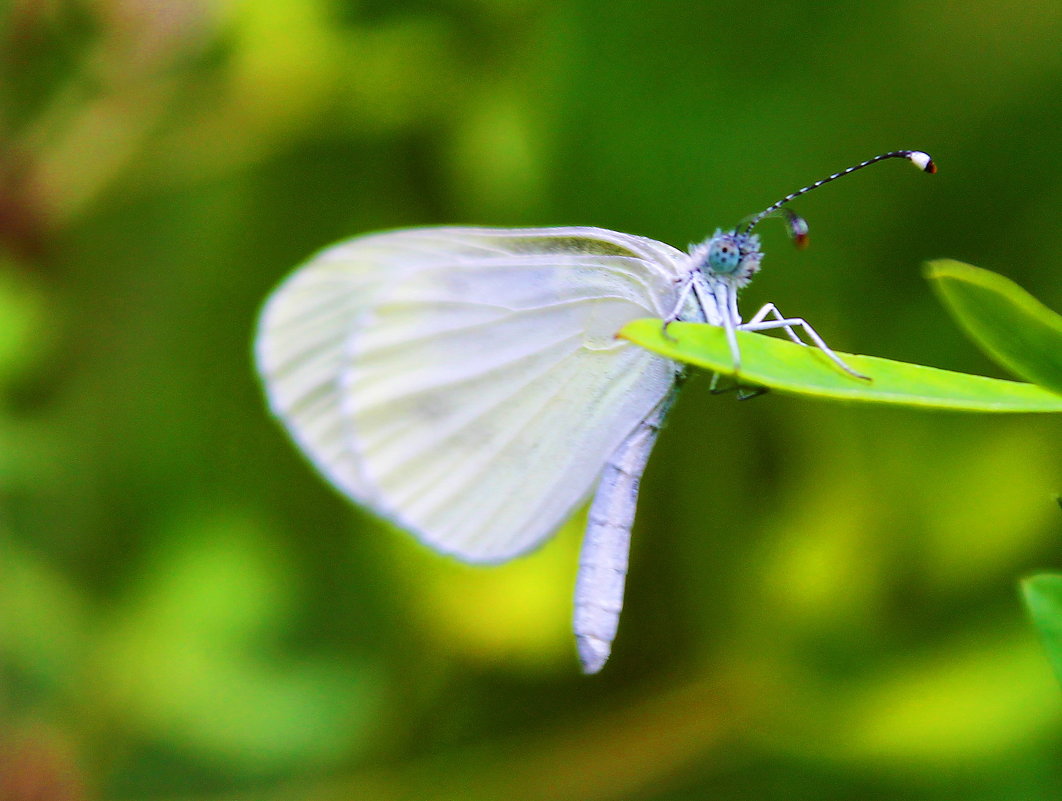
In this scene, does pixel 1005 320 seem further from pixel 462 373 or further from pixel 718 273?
pixel 462 373

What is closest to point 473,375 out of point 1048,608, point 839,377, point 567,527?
point 567,527

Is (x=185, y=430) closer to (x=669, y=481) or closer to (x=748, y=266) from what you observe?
(x=669, y=481)

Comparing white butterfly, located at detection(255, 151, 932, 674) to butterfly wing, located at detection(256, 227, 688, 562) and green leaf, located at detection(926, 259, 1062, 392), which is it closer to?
butterfly wing, located at detection(256, 227, 688, 562)

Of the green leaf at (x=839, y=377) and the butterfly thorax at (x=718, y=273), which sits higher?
the butterfly thorax at (x=718, y=273)

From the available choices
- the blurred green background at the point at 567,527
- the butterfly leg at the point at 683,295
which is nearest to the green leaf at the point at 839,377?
the butterfly leg at the point at 683,295

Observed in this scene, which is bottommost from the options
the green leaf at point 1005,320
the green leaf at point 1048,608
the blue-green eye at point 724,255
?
the green leaf at point 1048,608

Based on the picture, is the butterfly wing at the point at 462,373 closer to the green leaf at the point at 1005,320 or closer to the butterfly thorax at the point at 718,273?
the butterfly thorax at the point at 718,273

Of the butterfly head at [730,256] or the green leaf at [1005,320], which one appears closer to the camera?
the green leaf at [1005,320]
